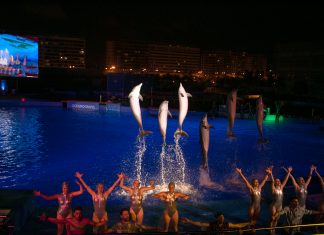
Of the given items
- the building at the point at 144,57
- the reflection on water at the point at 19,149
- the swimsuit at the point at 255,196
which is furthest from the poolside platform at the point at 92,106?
the building at the point at 144,57

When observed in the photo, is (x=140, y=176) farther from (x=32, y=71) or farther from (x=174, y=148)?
(x=32, y=71)

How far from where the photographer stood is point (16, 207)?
709 centimetres

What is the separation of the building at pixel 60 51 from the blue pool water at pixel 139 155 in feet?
410

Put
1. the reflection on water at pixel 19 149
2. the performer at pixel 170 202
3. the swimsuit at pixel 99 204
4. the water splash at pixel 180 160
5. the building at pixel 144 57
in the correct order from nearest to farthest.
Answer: the swimsuit at pixel 99 204
the performer at pixel 170 202
the reflection on water at pixel 19 149
the water splash at pixel 180 160
the building at pixel 144 57

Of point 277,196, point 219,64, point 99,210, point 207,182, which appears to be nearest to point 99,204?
point 99,210

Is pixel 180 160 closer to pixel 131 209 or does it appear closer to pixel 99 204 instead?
pixel 131 209

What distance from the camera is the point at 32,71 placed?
47.9m

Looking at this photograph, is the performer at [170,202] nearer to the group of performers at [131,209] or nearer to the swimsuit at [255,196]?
the group of performers at [131,209]

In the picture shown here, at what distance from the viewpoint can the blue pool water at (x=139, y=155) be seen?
38.4ft

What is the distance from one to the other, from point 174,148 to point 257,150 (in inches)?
158

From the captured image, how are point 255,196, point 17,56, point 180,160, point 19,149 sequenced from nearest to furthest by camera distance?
point 255,196 < point 180,160 < point 19,149 < point 17,56

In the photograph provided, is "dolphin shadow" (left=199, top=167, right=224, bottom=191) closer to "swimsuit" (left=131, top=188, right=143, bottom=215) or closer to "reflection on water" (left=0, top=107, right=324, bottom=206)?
"reflection on water" (left=0, top=107, right=324, bottom=206)

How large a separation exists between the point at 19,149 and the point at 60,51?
138133 mm

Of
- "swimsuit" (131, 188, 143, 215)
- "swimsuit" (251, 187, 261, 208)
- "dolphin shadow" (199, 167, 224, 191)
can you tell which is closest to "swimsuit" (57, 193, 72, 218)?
"swimsuit" (131, 188, 143, 215)
